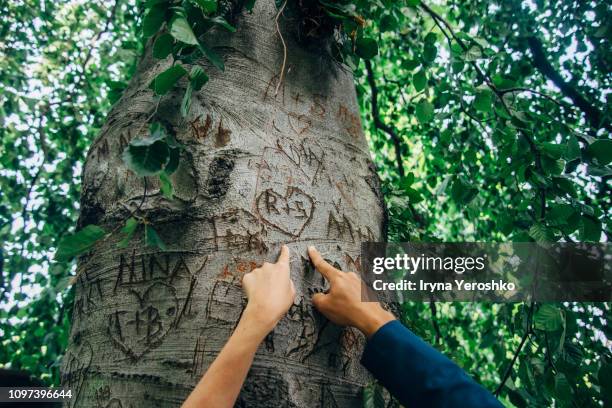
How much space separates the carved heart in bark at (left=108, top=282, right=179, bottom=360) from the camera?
0.92m

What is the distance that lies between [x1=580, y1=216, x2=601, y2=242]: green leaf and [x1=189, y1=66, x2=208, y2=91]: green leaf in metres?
1.09

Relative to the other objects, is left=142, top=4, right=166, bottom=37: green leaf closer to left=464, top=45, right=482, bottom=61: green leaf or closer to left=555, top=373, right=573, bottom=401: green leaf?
left=464, top=45, right=482, bottom=61: green leaf

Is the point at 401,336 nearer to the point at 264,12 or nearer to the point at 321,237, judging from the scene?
the point at 321,237

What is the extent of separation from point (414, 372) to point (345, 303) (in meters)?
0.21

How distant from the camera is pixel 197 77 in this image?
3.21ft

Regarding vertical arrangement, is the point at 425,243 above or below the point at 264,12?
below

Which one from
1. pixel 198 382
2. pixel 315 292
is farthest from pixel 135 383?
pixel 315 292

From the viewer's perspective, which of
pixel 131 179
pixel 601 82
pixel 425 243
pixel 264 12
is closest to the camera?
pixel 131 179

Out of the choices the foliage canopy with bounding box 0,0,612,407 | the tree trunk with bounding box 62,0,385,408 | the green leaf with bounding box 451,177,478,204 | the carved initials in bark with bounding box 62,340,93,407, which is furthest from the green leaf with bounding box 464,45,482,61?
the carved initials in bark with bounding box 62,340,93,407

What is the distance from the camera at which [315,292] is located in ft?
Result: 3.28

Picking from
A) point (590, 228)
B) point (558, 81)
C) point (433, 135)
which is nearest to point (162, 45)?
point (590, 228)

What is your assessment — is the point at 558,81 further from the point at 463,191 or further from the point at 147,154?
the point at 147,154

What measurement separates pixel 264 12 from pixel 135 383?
1039 mm

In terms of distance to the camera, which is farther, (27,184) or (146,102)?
(27,184)
